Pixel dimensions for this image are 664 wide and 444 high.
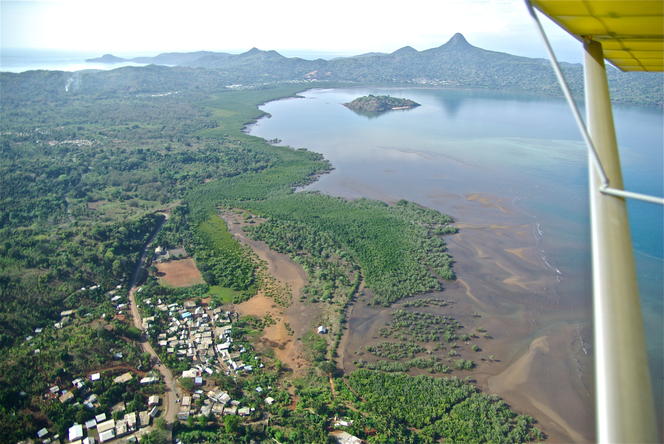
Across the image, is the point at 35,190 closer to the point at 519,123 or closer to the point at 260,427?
the point at 260,427

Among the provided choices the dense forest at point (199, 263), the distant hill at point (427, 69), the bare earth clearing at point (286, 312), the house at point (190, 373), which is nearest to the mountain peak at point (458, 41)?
the distant hill at point (427, 69)

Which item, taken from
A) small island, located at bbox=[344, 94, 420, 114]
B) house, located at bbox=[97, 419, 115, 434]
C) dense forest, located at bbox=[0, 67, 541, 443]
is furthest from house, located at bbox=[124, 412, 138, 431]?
small island, located at bbox=[344, 94, 420, 114]

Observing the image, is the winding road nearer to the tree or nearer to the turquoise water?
the tree

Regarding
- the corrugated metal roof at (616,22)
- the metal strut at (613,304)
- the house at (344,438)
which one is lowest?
the house at (344,438)

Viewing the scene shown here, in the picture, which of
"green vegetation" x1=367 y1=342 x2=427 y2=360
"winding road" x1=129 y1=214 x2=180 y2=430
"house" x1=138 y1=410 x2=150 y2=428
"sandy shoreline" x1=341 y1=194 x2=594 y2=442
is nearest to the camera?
"house" x1=138 y1=410 x2=150 y2=428

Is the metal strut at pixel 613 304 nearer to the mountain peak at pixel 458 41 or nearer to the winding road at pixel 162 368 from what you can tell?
the winding road at pixel 162 368
